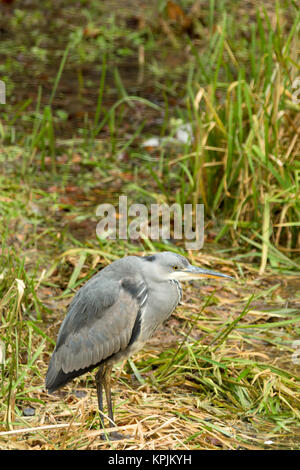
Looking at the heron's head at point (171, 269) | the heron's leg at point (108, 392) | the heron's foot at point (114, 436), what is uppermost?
the heron's head at point (171, 269)

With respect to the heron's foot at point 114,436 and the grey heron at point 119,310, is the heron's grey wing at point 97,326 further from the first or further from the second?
the heron's foot at point 114,436

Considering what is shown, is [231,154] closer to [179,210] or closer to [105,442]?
[179,210]

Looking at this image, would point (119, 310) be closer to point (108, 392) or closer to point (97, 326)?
point (97, 326)

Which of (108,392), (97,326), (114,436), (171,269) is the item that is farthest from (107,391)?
(171,269)

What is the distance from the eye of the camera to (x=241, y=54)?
9180 millimetres

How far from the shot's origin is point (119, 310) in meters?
3.42

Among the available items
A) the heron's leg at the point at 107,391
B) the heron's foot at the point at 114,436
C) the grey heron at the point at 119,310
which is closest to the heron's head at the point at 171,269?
the grey heron at the point at 119,310

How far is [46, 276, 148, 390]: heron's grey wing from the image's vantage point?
11.2 ft

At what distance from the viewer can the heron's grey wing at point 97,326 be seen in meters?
3.41

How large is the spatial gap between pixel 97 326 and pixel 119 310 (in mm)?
139

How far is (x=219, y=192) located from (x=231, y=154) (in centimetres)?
30

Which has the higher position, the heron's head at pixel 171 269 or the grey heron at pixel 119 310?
the heron's head at pixel 171 269

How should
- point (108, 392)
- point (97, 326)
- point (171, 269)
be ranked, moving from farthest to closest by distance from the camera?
→ 1. point (108, 392)
2. point (97, 326)
3. point (171, 269)
